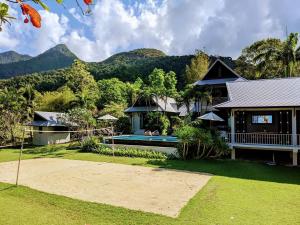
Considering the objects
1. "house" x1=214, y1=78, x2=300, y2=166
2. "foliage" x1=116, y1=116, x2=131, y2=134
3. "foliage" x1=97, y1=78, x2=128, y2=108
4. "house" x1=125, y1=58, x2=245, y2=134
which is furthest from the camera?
"foliage" x1=97, y1=78, x2=128, y2=108

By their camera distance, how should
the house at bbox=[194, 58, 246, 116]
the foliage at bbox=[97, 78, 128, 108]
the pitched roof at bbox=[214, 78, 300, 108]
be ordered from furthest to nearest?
the foliage at bbox=[97, 78, 128, 108], the house at bbox=[194, 58, 246, 116], the pitched roof at bbox=[214, 78, 300, 108]

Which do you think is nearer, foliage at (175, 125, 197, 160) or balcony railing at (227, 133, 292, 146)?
balcony railing at (227, 133, 292, 146)

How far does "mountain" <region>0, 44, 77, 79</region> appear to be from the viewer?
225ft

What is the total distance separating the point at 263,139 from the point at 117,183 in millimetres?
9902

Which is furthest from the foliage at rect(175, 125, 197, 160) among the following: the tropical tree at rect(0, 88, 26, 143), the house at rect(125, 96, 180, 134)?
the tropical tree at rect(0, 88, 26, 143)

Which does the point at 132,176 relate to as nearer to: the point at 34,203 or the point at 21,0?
the point at 34,203

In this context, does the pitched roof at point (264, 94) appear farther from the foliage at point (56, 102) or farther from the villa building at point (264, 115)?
the foliage at point (56, 102)

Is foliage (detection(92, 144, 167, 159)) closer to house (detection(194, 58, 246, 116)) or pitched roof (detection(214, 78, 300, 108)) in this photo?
pitched roof (detection(214, 78, 300, 108))

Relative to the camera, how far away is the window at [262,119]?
17591 millimetres

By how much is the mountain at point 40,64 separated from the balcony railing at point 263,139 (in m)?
64.1

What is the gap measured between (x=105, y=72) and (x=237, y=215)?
175 feet

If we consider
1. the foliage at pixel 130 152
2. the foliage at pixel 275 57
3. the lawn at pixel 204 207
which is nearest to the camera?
the lawn at pixel 204 207

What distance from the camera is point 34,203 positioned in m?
8.54

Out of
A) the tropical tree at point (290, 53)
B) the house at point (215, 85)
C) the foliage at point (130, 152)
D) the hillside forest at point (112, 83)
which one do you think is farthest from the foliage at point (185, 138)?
the tropical tree at point (290, 53)
